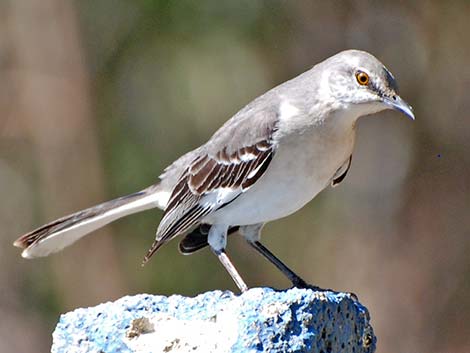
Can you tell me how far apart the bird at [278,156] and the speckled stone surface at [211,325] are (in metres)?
1.36

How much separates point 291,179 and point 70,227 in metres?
1.50

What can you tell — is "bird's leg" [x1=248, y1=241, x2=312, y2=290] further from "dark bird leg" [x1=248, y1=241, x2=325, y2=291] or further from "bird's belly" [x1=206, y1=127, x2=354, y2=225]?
"bird's belly" [x1=206, y1=127, x2=354, y2=225]

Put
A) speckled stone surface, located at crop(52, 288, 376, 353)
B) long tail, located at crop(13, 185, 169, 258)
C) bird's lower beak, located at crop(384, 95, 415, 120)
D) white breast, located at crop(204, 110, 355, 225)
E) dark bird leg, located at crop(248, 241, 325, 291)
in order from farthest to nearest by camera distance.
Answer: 1. long tail, located at crop(13, 185, 169, 258)
2. dark bird leg, located at crop(248, 241, 325, 291)
3. white breast, located at crop(204, 110, 355, 225)
4. bird's lower beak, located at crop(384, 95, 415, 120)
5. speckled stone surface, located at crop(52, 288, 376, 353)

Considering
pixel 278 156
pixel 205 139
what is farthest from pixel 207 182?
pixel 205 139

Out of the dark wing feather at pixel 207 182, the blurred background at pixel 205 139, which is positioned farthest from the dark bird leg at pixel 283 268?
the blurred background at pixel 205 139

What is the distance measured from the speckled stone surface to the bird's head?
1.72 meters

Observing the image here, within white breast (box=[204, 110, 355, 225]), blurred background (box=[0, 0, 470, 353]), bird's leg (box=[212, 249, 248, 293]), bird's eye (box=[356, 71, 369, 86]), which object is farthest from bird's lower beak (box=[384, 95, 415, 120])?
blurred background (box=[0, 0, 470, 353])

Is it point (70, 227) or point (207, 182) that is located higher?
point (70, 227)

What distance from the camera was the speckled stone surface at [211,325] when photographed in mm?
3299

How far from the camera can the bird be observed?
5.09m

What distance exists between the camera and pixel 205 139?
416 inches

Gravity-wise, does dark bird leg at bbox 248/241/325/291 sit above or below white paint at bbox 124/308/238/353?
below

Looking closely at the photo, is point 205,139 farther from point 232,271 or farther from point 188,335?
point 188,335

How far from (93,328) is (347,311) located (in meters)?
0.94
